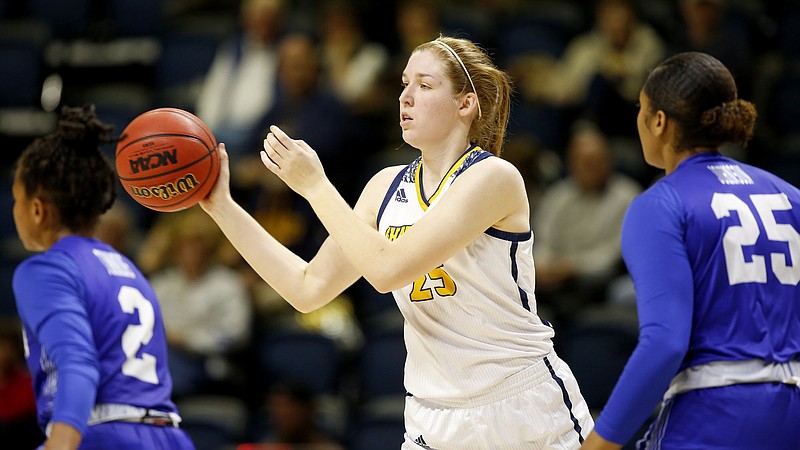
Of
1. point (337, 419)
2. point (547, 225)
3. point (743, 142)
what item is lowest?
point (337, 419)

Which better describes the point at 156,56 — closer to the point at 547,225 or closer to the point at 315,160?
the point at 547,225

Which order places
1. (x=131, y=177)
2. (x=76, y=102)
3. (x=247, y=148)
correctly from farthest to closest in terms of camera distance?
1. (x=76, y=102)
2. (x=247, y=148)
3. (x=131, y=177)

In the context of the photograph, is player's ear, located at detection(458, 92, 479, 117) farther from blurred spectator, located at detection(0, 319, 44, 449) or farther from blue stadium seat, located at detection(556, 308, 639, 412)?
blurred spectator, located at detection(0, 319, 44, 449)

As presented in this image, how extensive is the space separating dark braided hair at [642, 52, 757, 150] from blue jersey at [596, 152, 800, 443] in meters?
0.13

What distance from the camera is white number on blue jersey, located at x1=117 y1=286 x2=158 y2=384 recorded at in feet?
13.7

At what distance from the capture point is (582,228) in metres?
8.02

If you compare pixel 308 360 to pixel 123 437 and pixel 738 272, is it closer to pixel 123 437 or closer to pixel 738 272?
pixel 123 437

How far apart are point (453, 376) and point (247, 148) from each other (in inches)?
229

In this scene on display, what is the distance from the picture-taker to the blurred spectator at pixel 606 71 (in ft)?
28.5

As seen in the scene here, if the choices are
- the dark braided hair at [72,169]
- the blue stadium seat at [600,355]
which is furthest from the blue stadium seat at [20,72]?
the dark braided hair at [72,169]

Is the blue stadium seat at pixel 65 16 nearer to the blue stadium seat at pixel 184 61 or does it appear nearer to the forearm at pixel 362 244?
the blue stadium seat at pixel 184 61

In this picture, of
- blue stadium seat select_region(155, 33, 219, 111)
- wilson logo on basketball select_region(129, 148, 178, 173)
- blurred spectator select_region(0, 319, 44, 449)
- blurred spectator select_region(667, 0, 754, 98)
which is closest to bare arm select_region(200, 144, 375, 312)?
wilson logo on basketball select_region(129, 148, 178, 173)

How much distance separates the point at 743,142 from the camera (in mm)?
3707

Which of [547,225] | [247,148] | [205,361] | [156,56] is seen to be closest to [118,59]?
[156,56]
